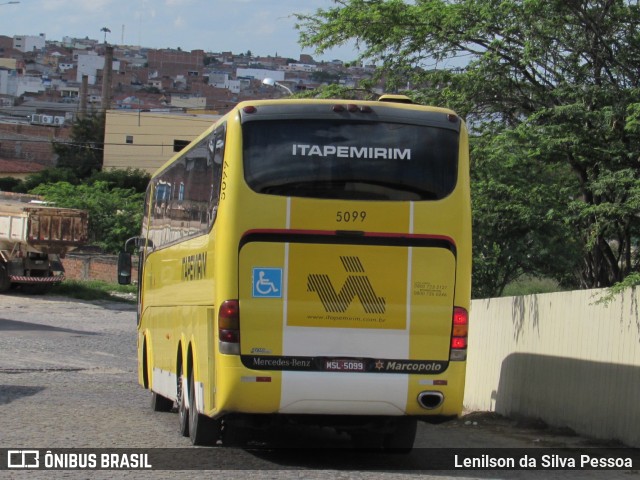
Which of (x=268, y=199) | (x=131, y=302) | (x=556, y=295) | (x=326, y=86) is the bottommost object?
(x=131, y=302)

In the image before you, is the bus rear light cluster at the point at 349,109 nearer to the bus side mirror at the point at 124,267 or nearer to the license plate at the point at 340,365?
the license plate at the point at 340,365

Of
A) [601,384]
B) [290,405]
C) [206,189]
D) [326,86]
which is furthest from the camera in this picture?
[326,86]

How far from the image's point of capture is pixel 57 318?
33406 mm

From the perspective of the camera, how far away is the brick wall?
1921 inches

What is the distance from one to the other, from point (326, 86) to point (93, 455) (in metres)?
15.7

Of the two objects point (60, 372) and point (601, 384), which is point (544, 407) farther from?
point (60, 372)

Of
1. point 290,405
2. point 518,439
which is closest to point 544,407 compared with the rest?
point 518,439

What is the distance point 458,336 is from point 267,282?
5.98 ft

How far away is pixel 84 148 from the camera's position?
94.8m

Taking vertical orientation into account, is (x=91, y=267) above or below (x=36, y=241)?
below

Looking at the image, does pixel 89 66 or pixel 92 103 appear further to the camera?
pixel 89 66

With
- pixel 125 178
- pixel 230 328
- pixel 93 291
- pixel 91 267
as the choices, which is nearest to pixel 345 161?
pixel 230 328

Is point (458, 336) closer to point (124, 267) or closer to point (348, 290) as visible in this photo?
point (348, 290)

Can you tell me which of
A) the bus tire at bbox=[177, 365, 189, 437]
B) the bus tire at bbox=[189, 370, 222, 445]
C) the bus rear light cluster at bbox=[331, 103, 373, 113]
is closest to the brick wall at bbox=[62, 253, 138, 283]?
the bus tire at bbox=[177, 365, 189, 437]
